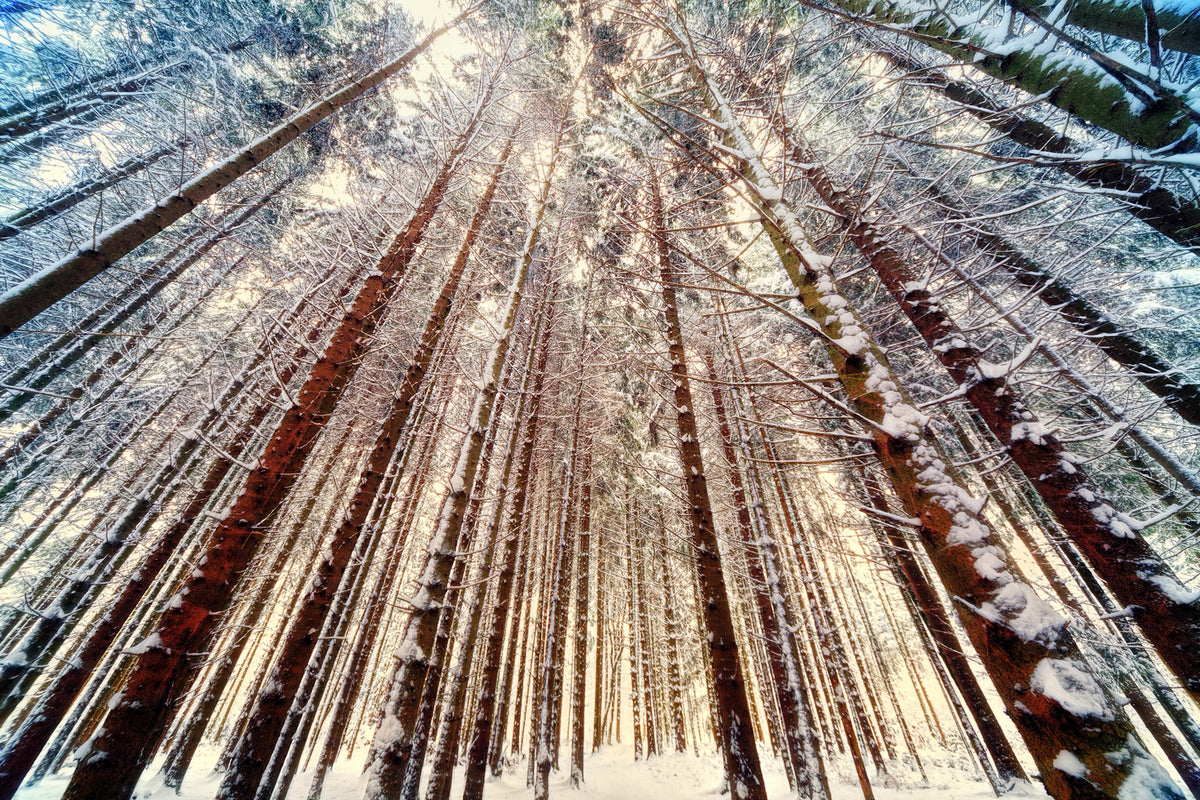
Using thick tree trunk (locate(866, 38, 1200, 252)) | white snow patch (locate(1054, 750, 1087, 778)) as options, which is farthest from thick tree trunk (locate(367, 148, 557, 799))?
thick tree trunk (locate(866, 38, 1200, 252))

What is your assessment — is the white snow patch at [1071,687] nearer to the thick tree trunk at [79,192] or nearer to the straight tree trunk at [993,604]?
the straight tree trunk at [993,604]

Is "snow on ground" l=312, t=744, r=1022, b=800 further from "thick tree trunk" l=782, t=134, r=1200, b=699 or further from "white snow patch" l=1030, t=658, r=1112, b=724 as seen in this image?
"white snow patch" l=1030, t=658, r=1112, b=724

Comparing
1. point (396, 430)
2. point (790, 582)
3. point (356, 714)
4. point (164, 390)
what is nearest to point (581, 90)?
point (396, 430)

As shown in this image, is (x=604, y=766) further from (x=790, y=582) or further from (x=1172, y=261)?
(x=1172, y=261)

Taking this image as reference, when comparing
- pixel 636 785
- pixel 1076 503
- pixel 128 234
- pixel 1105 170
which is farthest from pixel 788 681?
pixel 128 234

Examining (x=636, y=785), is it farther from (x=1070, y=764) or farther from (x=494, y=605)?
(x=1070, y=764)
